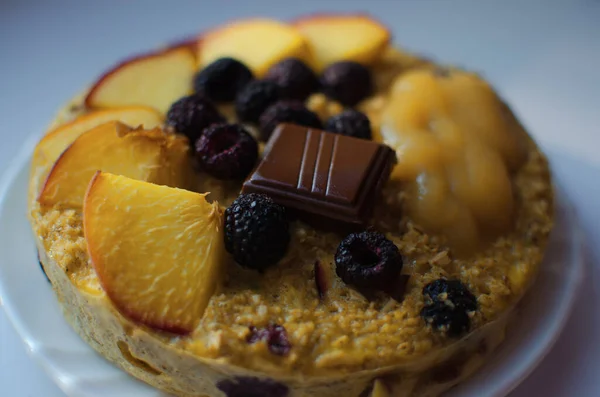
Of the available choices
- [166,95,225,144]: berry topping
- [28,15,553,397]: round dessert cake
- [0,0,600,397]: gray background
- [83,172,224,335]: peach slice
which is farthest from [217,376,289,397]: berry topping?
[0,0,600,397]: gray background

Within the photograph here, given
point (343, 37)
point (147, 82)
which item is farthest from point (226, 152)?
point (343, 37)

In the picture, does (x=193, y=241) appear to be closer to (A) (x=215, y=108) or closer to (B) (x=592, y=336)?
(A) (x=215, y=108)

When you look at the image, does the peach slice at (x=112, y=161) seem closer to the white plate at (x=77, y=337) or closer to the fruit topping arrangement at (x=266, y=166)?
the fruit topping arrangement at (x=266, y=166)

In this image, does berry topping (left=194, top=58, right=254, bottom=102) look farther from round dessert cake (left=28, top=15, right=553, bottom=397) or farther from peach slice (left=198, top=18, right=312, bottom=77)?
peach slice (left=198, top=18, right=312, bottom=77)

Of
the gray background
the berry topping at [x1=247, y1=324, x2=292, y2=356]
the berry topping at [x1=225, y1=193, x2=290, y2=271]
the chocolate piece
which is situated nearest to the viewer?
the berry topping at [x1=247, y1=324, x2=292, y2=356]

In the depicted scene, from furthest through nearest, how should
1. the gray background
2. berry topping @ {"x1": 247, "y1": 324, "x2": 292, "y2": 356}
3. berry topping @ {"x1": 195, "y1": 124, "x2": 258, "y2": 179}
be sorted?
1. the gray background
2. berry topping @ {"x1": 195, "y1": 124, "x2": 258, "y2": 179}
3. berry topping @ {"x1": 247, "y1": 324, "x2": 292, "y2": 356}

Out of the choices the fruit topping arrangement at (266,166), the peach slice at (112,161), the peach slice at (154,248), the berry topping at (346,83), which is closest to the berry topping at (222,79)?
the fruit topping arrangement at (266,166)

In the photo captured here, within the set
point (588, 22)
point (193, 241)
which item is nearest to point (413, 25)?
point (588, 22)

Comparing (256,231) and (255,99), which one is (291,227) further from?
(255,99)
